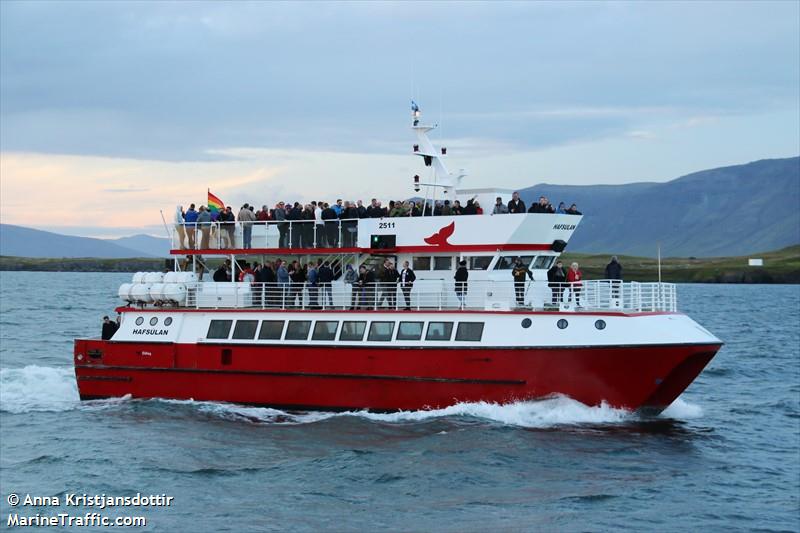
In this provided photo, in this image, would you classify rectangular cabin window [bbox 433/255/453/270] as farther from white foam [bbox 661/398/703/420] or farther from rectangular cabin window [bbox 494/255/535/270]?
white foam [bbox 661/398/703/420]

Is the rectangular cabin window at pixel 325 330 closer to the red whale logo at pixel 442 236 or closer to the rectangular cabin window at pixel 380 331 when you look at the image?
the rectangular cabin window at pixel 380 331

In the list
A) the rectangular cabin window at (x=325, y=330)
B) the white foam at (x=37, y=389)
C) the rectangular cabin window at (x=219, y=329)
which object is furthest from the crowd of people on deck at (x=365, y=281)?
the white foam at (x=37, y=389)

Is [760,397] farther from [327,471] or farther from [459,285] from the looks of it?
[327,471]

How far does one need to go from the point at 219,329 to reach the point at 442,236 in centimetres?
715

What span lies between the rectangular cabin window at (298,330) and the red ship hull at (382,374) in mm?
387

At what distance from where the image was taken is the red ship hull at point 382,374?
2762cm

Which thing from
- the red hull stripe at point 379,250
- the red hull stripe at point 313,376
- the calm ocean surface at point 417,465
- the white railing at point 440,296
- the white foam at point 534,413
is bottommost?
the calm ocean surface at point 417,465

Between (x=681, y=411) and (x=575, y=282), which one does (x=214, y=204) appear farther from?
(x=681, y=411)

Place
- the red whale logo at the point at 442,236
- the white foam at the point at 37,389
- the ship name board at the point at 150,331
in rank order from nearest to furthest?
the red whale logo at the point at 442,236
the ship name board at the point at 150,331
the white foam at the point at 37,389

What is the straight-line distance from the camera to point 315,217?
32.3 m

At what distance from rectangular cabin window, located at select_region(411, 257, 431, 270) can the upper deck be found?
465mm

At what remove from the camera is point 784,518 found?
73.2 feet

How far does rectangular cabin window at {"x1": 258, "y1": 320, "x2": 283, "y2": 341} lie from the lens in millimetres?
30906

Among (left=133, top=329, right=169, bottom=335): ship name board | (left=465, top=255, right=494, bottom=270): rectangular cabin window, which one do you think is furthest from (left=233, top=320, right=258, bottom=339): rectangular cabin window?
(left=465, top=255, right=494, bottom=270): rectangular cabin window
